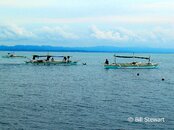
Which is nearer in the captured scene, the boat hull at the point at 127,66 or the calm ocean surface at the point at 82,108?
the calm ocean surface at the point at 82,108

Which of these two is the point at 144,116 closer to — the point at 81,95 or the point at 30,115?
the point at 30,115

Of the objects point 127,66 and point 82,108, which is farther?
point 127,66

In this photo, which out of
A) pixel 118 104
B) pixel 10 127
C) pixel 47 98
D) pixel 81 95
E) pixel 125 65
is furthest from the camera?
pixel 125 65

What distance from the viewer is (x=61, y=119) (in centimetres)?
3425

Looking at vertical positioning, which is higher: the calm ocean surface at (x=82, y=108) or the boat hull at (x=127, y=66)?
the boat hull at (x=127, y=66)

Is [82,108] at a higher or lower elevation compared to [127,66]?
lower

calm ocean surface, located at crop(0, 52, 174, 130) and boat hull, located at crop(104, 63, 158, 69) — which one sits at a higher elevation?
boat hull, located at crop(104, 63, 158, 69)

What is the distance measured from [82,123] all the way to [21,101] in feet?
39.5

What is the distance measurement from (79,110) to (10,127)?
8.25 meters

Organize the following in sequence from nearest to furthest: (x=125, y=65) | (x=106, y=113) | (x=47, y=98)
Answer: (x=106, y=113)
(x=47, y=98)
(x=125, y=65)

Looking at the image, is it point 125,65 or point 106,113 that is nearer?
point 106,113

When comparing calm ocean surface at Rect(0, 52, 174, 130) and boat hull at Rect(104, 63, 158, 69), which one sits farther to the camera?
boat hull at Rect(104, 63, 158, 69)

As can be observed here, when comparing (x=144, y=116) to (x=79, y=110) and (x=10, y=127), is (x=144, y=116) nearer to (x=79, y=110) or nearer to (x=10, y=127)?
(x=79, y=110)

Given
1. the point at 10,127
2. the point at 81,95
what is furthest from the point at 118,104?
the point at 10,127
